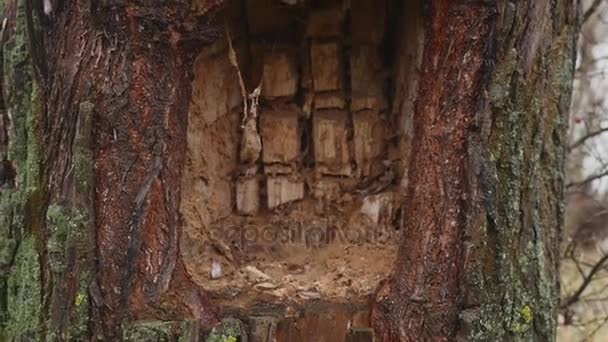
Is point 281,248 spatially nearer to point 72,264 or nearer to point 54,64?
point 72,264

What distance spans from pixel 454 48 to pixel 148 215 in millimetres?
789

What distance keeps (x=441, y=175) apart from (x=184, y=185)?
67 centimetres

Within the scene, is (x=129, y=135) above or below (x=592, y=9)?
A: below

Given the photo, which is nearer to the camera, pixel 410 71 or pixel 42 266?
pixel 42 266

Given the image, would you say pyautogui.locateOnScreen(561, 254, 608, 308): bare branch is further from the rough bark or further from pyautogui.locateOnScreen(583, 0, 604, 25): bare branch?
the rough bark

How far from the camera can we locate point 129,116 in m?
1.70

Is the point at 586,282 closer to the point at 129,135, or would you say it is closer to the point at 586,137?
the point at 586,137

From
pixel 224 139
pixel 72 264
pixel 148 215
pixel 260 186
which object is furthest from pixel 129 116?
pixel 260 186

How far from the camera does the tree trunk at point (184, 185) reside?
170 centimetres

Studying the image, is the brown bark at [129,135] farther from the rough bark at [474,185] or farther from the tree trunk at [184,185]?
the rough bark at [474,185]

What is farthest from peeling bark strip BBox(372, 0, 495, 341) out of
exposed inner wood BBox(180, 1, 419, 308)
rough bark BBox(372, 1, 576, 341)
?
exposed inner wood BBox(180, 1, 419, 308)

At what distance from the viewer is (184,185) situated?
198 cm

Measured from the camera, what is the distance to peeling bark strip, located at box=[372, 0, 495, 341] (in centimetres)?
170

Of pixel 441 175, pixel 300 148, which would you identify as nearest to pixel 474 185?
pixel 441 175
